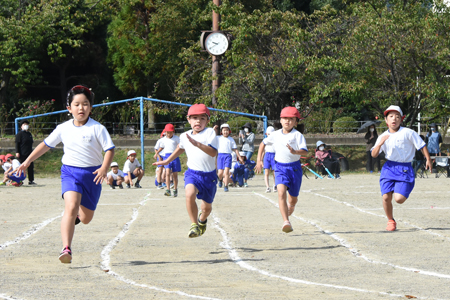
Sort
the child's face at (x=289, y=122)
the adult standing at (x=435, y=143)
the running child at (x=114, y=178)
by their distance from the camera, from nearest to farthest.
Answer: the child's face at (x=289, y=122) < the running child at (x=114, y=178) < the adult standing at (x=435, y=143)

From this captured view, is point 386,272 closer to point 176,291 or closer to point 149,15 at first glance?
point 176,291

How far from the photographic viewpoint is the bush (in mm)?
31359

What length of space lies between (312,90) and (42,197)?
15123 mm

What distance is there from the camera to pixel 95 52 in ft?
125

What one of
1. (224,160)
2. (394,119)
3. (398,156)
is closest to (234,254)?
(398,156)

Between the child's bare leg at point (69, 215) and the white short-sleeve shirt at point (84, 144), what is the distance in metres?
0.36

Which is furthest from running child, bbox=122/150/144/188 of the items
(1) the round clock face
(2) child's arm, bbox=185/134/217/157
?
(2) child's arm, bbox=185/134/217/157

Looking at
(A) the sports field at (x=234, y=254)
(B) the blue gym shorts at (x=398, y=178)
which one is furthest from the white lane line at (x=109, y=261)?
(B) the blue gym shorts at (x=398, y=178)

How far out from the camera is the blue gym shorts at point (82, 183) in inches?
282

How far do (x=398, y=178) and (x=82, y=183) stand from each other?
16.1ft

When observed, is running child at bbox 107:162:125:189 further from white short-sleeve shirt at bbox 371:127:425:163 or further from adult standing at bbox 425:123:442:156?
adult standing at bbox 425:123:442:156

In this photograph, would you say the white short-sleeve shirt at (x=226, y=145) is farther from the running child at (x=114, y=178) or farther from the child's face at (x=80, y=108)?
the child's face at (x=80, y=108)

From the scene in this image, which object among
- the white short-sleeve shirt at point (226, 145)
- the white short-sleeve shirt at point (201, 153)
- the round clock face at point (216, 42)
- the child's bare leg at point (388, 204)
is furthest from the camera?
the round clock face at point (216, 42)

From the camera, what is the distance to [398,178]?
31.9ft
